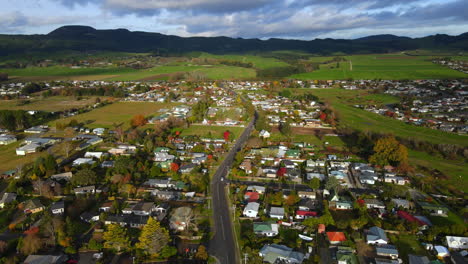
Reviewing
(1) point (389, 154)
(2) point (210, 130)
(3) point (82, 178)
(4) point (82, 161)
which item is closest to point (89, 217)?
(3) point (82, 178)

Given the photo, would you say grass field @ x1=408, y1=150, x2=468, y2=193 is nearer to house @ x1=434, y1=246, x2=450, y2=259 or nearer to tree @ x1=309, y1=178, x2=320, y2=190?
house @ x1=434, y1=246, x2=450, y2=259

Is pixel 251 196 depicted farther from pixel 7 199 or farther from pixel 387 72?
pixel 387 72

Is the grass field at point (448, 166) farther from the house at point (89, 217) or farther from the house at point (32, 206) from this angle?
the house at point (32, 206)

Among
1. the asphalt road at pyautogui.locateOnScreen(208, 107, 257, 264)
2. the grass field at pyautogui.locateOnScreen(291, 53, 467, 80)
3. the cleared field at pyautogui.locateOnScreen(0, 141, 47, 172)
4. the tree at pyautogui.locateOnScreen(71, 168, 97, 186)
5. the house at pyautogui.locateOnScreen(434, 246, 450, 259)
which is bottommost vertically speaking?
the house at pyautogui.locateOnScreen(434, 246, 450, 259)

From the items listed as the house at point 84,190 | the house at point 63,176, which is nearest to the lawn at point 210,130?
the house at point 63,176

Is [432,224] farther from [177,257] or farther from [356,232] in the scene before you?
[177,257]

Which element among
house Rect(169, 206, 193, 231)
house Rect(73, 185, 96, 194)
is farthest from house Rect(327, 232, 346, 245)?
house Rect(73, 185, 96, 194)
